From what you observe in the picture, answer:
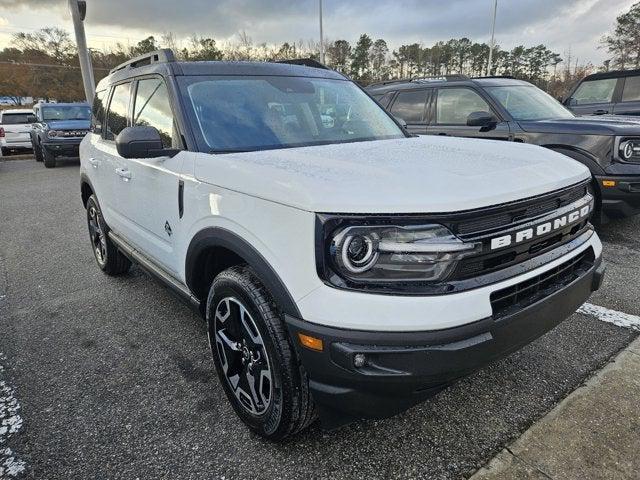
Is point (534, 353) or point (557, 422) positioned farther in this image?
point (534, 353)

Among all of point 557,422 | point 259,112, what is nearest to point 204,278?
point 259,112

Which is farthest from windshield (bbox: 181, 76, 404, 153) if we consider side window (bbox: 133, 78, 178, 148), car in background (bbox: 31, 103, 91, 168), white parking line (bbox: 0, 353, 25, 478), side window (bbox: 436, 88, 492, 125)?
car in background (bbox: 31, 103, 91, 168)

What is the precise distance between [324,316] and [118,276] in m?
3.51

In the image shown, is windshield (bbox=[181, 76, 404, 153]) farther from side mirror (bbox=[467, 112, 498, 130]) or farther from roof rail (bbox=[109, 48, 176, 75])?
side mirror (bbox=[467, 112, 498, 130])

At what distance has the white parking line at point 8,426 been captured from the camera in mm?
2043

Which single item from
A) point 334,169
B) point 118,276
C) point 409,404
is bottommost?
point 118,276

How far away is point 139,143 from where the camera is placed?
92.2 inches

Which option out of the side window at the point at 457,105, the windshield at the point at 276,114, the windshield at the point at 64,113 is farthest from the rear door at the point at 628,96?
the windshield at the point at 64,113

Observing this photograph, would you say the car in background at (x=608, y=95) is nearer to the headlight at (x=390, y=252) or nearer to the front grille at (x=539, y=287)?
the front grille at (x=539, y=287)

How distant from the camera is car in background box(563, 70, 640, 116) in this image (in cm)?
868

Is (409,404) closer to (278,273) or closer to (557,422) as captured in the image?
(278,273)

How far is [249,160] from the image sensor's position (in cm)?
213

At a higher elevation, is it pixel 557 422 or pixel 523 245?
pixel 523 245

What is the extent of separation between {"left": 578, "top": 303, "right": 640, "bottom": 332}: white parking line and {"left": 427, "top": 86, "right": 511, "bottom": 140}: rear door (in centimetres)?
273
